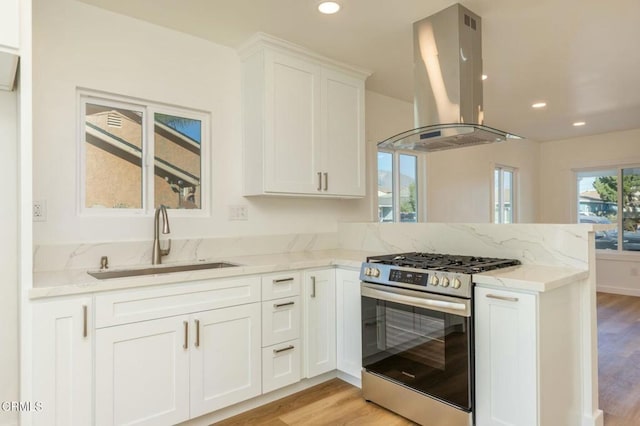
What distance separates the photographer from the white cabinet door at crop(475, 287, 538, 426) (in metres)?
1.77

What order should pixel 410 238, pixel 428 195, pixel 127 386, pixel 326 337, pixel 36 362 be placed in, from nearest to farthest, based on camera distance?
pixel 36 362 → pixel 127 386 → pixel 326 337 → pixel 410 238 → pixel 428 195

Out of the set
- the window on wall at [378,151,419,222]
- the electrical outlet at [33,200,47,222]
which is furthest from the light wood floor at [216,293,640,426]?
the window on wall at [378,151,419,222]

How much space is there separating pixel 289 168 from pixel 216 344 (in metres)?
1.30

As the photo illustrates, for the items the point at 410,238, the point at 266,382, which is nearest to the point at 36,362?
the point at 266,382

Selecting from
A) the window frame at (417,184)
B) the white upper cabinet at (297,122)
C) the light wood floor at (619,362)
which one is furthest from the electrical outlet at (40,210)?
the light wood floor at (619,362)

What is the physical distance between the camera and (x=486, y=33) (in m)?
2.69

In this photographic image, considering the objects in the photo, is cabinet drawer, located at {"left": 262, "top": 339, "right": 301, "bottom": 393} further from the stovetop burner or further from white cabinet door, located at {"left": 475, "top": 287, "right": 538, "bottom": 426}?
white cabinet door, located at {"left": 475, "top": 287, "right": 538, "bottom": 426}

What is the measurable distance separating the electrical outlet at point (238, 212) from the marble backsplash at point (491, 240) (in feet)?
3.23

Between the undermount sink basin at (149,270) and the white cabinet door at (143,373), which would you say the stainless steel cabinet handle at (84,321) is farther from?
the undermount sink basin at (149,270)

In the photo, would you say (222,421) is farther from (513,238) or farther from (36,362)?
(513,238)

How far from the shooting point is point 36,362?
1653mm

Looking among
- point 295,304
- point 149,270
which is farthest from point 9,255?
point 295,304

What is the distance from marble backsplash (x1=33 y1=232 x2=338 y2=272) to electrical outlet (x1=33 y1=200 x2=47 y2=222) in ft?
0.50

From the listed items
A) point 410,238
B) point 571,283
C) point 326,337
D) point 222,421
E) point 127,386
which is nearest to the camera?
point 127,386
